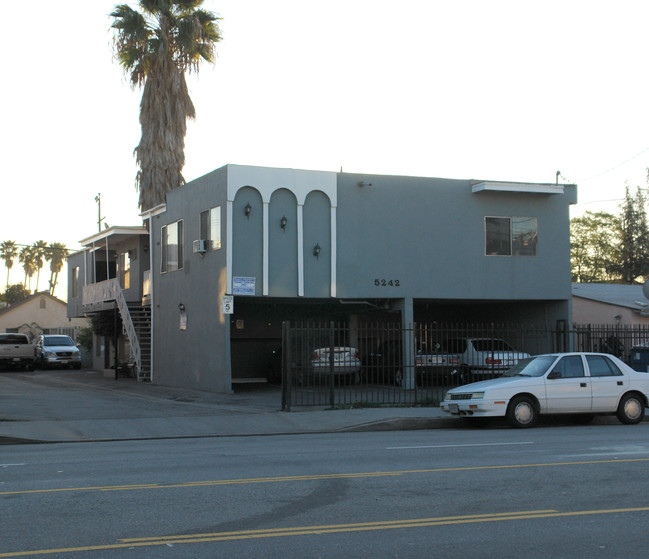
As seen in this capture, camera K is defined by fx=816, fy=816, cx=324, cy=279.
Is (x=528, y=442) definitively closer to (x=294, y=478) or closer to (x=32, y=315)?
(x=294, y=478)

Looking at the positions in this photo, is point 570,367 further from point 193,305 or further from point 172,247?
point 172,247

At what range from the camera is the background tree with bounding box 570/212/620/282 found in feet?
217

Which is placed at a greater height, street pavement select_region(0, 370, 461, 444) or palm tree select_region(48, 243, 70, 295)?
palm tree select_region(48, 243, 70, 295)

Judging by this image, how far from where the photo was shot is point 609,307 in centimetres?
3519

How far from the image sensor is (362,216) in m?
25.9

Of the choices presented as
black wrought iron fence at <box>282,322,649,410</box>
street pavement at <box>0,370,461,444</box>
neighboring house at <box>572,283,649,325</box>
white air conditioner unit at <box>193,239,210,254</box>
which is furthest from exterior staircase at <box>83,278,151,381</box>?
neighboring house at <box>572,283,649,325</box>

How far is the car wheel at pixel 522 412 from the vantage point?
52.9ft

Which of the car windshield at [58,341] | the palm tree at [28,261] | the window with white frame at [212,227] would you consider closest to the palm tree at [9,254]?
the palm tree at [28,261]

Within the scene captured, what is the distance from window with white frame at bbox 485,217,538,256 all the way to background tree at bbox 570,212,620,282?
40.4m

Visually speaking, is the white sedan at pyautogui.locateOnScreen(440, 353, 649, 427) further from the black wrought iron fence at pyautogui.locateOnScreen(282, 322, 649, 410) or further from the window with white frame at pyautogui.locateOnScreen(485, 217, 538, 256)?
the window with white frame at pyautogui.locateOnScreen(485, 217, 538, 256)

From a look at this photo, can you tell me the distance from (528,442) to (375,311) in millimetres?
14602

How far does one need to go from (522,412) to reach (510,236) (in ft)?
39.9

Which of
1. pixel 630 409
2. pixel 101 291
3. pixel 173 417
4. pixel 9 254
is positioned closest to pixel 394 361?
pixel 173 417

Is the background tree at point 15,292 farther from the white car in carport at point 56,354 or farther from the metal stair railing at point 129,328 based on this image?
the metal stair railing at point 129,328
